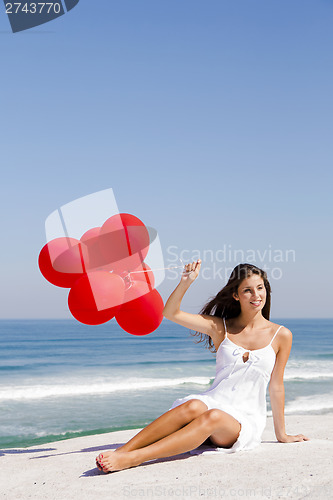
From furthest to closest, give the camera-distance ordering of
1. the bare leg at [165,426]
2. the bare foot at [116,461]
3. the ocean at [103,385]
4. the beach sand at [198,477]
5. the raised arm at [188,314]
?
1. the ocean at [103,385]
2. the raised arm at [188,314]
3. the bare leg at [165,426]
4. the bare foot at [116,461]
5. the beach sand at [198,477]

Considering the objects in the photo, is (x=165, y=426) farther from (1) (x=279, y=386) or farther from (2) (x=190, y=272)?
(2) (x=190, y=272)

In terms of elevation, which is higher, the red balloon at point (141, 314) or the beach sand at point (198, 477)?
the red balloon at point (141, 314)

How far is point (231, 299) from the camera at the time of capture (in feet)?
15.2

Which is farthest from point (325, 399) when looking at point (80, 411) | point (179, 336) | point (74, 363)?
point (179, 336)

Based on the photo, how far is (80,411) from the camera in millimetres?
11430

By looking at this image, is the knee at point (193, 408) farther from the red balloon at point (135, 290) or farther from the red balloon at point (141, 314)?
the red balloon at point (135, 290)

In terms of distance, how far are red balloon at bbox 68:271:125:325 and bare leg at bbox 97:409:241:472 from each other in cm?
117

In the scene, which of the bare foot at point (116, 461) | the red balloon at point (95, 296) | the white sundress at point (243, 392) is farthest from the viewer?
the red balloon at point (95, 296)

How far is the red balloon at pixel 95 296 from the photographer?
442cm

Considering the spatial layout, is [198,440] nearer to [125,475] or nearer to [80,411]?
[125,475]

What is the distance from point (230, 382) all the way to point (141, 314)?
3.31 ft

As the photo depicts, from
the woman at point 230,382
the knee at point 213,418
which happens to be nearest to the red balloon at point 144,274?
the woman at point 230,382

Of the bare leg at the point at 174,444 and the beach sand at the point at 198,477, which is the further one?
the bare leg at the point at 174,444

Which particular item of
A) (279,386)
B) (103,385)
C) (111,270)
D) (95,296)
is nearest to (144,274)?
(111,270)
